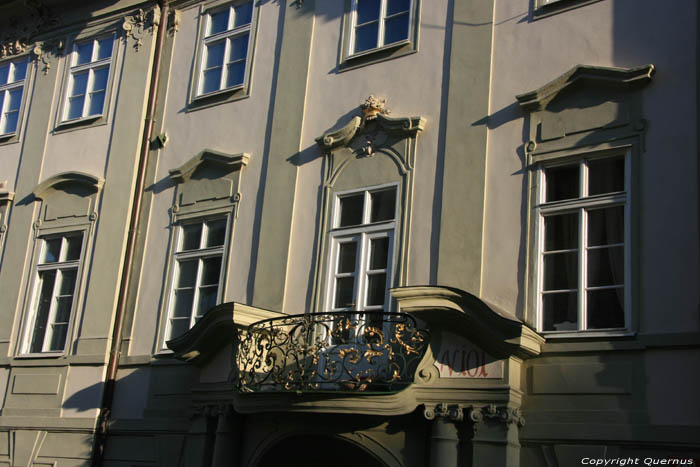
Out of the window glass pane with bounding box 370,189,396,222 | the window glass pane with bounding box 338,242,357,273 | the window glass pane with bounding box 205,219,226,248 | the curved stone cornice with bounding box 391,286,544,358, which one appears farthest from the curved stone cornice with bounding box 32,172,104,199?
the curved stone cornice with bounding box 391,286,544,358

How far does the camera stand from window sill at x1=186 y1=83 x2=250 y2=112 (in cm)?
1239

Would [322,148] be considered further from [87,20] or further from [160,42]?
[87,20]

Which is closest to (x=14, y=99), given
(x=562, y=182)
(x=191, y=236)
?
(x=191, y=236)

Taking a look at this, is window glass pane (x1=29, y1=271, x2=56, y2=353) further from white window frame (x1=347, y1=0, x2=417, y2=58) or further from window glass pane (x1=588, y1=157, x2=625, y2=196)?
window glass pane (x1=588, y1=157, x2=625, y2=196)

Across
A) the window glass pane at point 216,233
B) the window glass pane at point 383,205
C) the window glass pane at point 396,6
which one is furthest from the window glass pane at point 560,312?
the window glass pane at point 216,233

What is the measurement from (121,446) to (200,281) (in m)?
2.45

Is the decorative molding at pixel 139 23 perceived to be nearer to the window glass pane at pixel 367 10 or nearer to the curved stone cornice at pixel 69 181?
the curved stone cornice at pixel 69 181

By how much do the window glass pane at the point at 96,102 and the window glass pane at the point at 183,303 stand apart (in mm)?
3823

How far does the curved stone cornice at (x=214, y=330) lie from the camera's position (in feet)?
32.4

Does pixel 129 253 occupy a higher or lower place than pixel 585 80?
lower

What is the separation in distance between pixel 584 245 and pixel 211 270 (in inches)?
204

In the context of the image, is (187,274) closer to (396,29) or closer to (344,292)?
(344,292)

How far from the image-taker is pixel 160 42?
13.7m

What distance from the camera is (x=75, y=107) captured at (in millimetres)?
14492
